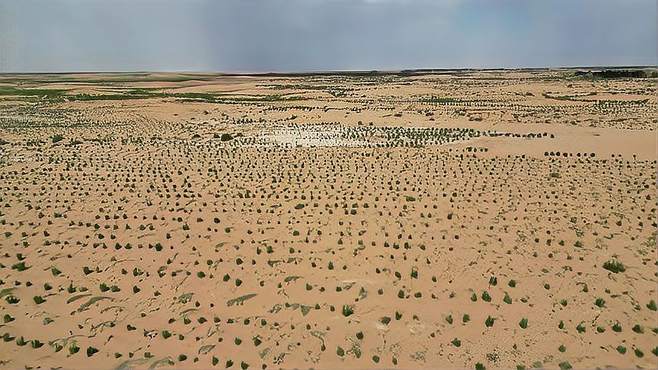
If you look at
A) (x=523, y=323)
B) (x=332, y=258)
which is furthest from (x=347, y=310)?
(x=523, y=323)

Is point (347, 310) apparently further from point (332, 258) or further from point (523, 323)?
point (523, 323)

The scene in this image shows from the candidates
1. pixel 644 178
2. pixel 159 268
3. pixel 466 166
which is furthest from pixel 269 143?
pixel 644 178

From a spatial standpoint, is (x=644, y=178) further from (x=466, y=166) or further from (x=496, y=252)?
(x=496, y=252)

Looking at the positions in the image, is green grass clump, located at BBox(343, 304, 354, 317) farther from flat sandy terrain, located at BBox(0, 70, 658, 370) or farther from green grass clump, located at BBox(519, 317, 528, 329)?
green grass clump, located at BBox(519, 317, 528, 329)

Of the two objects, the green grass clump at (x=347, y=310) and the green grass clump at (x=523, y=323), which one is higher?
the green grass clump at (x=347, y=310)

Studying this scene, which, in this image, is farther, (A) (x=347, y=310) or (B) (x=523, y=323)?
(A) (x=347, y=310)

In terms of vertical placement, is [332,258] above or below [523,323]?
above

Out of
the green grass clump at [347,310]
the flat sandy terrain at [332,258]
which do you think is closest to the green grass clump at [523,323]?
the flat sandy terrain at [332,258]

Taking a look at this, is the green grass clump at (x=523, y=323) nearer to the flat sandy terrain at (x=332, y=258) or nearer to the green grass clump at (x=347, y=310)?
the flat sandy terrain at (x=332, y=258)
